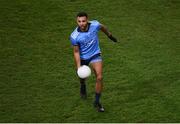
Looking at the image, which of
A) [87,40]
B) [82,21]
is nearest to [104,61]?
[87,40]

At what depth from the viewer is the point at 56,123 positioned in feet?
30.5

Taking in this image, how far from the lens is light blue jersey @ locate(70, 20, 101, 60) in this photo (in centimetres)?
954

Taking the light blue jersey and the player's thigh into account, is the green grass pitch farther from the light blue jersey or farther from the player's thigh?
the light blue jersey

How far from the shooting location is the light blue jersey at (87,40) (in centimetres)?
954

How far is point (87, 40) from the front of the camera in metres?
9.59

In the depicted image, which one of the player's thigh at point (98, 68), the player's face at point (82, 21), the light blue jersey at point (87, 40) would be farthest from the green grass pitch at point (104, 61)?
the player's face at point (82, 21)

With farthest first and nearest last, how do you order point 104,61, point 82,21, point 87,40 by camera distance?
1. point 104,61
2. point 87,40
3. point 82,21

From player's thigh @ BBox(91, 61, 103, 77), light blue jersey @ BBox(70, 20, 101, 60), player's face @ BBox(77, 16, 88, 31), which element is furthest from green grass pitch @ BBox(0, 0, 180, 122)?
player's face @ BBox(77, 16, 88, 31)

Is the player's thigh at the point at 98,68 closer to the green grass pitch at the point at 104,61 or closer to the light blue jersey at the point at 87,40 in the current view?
the light blue jersey at the point at 87,40

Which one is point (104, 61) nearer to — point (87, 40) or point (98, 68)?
point (98, 68)

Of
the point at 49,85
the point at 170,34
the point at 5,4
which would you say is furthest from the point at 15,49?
the point at 170,34

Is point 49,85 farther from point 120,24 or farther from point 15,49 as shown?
point 120,24

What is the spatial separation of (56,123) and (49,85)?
202 centimetres

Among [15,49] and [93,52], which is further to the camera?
[15,49]
